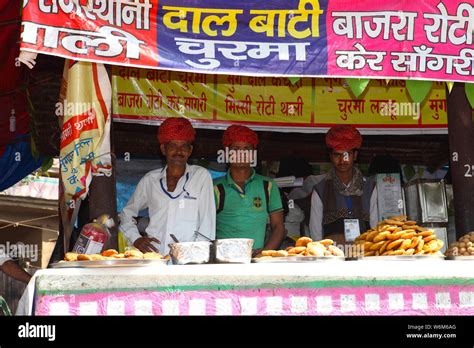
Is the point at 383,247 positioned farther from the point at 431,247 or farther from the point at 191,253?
the point at 191,253

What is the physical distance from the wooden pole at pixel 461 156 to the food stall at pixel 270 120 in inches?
1.6

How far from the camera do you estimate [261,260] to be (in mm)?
4719

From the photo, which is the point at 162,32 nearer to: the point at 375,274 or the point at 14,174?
the point at 375,274

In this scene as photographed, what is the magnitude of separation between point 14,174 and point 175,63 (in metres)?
4.57

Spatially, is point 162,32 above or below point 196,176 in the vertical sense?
above

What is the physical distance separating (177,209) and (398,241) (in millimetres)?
2065

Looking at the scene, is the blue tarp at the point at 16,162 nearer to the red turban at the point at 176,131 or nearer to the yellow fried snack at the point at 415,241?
the red turban at the point at 176,131

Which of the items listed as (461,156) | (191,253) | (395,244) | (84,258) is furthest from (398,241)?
(84,258)

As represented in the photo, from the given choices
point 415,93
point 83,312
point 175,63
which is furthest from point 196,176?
point 83,312

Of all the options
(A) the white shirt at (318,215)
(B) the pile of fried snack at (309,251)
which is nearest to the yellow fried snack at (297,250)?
(B) the pile of fried snack at (309,251)

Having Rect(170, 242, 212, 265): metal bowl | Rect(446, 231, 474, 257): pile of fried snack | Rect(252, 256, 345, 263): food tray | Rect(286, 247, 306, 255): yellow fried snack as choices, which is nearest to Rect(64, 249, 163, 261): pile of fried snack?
Rect(170, 242, 212, 265): metal bowl

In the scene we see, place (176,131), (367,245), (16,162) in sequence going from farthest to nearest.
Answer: (16,162) < (176,131) < (367,245)

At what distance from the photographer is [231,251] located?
4.72 m
